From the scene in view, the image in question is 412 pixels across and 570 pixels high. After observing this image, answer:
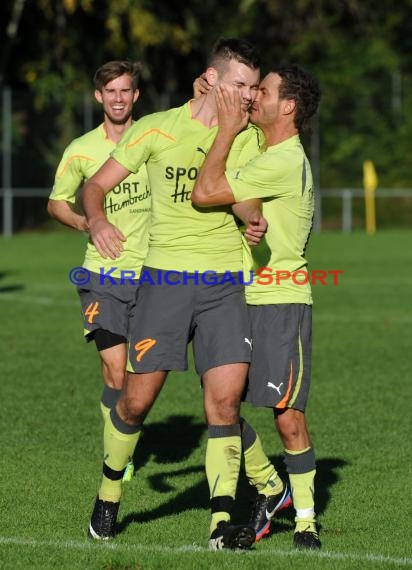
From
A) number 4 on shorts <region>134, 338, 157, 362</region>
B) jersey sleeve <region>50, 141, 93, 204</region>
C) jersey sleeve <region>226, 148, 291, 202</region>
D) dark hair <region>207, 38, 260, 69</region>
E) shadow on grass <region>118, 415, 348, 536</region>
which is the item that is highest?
dark hair <region>207, 38, 260, 69</region>

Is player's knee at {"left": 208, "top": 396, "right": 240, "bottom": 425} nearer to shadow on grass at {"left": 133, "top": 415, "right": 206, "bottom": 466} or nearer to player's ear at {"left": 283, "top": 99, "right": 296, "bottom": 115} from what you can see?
player's ear at {"left": 283, "top": 99, "right": 296, "bottom": 115}

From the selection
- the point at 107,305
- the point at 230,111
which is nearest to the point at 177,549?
the point at 230,111

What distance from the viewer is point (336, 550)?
6.29 meters

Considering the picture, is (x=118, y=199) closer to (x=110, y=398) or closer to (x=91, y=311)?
(x=91, y=311)

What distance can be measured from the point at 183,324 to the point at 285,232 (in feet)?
2.16

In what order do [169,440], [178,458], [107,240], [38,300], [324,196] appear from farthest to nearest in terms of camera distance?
[324,196] < [38,300] < [169,440] < [178,458] < [107,240]

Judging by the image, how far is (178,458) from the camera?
858 cm

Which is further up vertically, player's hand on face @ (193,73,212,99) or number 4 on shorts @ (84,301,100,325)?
player's hand on face @ (193,73,212,99)

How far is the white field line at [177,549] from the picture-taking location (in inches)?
237

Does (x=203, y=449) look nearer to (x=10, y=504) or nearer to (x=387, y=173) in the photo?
(x=10, y=504)

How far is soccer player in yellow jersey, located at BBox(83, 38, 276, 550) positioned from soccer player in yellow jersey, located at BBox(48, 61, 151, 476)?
5.73 ft

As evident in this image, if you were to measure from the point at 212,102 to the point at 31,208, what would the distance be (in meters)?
25.9

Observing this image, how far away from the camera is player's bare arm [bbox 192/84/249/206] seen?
6152 millimetres

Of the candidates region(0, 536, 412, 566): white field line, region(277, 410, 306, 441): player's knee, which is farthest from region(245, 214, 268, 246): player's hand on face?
region(0, 536, 412, 566): white field line
